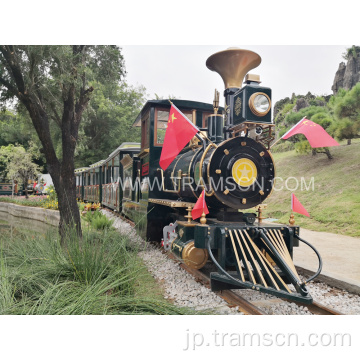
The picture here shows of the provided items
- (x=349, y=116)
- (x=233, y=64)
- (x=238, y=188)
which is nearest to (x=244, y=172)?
(x=238, y=188)

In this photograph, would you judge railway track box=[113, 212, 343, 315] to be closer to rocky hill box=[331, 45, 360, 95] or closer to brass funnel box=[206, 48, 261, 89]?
brass funnel box=[206, 48, 261, 89]

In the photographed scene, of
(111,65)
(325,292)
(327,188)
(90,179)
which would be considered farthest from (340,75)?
(325,292)

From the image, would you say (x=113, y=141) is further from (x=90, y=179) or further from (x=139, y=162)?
(x=139, y=162)

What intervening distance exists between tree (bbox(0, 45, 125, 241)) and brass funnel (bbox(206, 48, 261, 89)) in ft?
9.41

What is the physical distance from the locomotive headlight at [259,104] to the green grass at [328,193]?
18.9 feet

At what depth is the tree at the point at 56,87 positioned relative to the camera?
5227 millimetres

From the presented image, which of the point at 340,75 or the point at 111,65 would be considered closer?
the point at 111,65

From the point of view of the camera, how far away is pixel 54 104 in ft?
21.8

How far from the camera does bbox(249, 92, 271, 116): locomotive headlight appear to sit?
336cm

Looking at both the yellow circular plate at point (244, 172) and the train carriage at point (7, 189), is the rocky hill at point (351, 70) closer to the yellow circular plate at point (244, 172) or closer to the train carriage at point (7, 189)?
the yellow circular plate at point (244, 172)

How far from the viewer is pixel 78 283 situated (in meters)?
3.05

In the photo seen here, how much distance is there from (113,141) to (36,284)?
1499 cm

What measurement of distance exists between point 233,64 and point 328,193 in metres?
8.23

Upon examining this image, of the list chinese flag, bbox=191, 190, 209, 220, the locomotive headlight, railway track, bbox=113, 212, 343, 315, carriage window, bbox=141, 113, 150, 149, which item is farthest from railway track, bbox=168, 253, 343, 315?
carriage window, bbox=141, 113, 150, 149
